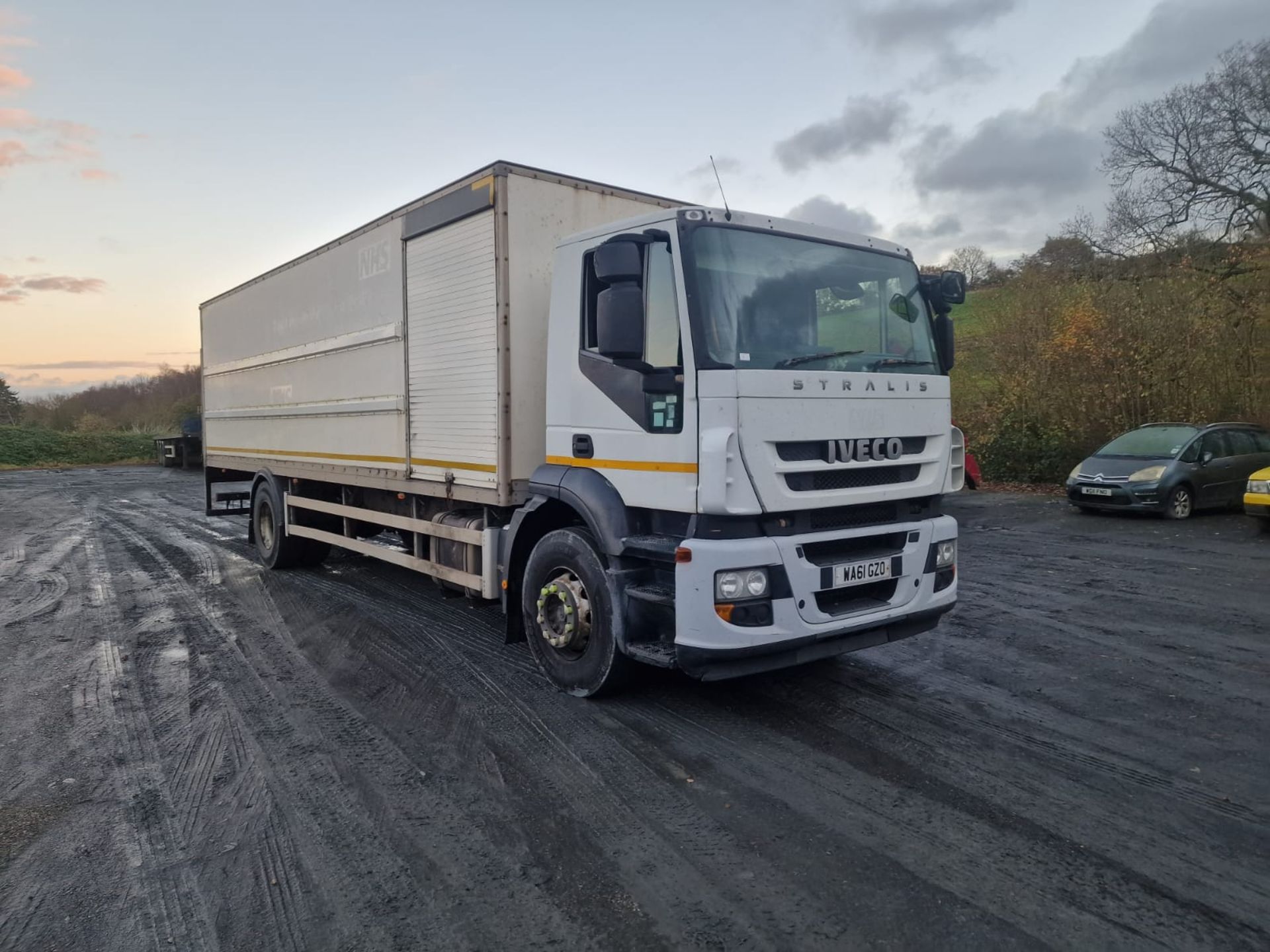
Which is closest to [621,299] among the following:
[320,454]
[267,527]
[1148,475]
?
[320,454]

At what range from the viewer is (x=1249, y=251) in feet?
57.5

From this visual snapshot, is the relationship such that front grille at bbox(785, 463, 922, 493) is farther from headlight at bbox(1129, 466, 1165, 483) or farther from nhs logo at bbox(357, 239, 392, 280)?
headlight at bbox(1129, 466, 1165, 483)

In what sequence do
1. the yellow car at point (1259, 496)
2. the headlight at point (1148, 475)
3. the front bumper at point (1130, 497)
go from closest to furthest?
the yellow car at point (1259, 496) < the front bumper at point (1130, 497) < the headlight at point (1148, 475)

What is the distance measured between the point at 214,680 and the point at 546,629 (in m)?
2.39

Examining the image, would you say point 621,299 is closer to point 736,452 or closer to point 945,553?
point 736,452

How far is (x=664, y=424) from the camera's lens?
178 inches

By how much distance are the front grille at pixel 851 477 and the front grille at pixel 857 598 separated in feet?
1.85

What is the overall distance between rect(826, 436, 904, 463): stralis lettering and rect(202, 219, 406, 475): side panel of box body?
12.5 ft

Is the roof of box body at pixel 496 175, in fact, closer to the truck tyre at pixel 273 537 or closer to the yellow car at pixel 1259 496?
the truck tyre at pixel 273 537

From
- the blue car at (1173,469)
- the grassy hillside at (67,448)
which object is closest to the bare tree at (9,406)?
the grassy hillside at (67,448)

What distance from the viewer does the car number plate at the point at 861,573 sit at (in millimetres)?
4551

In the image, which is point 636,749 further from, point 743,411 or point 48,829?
point 48,829

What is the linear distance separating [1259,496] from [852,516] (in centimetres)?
977

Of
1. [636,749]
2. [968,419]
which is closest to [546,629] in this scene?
[636,749]
